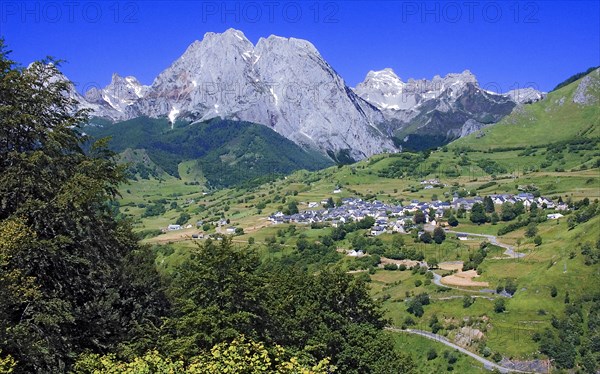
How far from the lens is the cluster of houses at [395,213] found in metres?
170

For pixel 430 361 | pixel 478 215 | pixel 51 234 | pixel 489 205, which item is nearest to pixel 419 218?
→ pixel 478 215

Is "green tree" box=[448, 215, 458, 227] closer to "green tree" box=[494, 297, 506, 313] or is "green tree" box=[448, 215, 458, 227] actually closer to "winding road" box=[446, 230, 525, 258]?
"winding road" box=[446, 230, 525, 258]

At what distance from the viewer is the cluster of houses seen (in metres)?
170

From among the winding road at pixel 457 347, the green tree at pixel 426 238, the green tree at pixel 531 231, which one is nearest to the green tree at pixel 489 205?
the green tree at pixel 531 231

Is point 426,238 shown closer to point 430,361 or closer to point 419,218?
point 419,218

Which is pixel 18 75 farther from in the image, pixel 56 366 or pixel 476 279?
pixel 476 279

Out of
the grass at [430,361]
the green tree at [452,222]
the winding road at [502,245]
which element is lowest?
the grass at [430,361]

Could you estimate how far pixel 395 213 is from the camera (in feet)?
617

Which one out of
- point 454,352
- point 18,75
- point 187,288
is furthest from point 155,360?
point 454,352

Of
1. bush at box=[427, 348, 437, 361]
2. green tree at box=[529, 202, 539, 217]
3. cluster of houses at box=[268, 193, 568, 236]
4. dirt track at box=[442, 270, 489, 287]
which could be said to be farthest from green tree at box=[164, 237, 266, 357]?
green tree at box=[529, 202, 539, 217]

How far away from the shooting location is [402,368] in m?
35.7

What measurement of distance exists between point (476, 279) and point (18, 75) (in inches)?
4120

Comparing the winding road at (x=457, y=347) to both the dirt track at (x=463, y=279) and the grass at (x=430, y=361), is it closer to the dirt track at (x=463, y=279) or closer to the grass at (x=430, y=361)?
the grass at (x=430, y=361)

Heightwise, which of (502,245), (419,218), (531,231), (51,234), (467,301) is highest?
(51,234)
